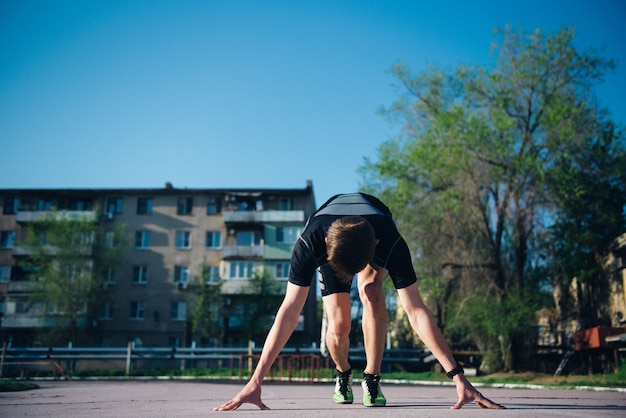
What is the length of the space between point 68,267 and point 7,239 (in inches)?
394

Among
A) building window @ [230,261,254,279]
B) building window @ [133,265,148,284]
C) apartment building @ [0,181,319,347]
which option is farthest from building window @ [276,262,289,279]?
building window @ [133,265,148,284]

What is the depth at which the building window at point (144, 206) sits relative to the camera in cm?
5509

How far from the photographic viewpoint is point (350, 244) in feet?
13.7

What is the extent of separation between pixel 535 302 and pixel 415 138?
30.1 feet

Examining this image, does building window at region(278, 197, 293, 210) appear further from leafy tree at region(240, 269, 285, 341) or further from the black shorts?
the black shorts

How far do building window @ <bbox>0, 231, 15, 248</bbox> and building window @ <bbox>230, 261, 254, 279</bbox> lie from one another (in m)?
20.5

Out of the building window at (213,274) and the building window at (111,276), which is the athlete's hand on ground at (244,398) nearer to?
the building window at (213,274)

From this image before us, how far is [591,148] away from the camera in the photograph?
2425cm

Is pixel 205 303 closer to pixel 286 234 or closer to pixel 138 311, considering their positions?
pixel 138 311

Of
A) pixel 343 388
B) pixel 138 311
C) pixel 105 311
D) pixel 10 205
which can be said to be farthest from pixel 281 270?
pixel 343 388

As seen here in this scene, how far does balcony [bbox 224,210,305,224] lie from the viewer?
170ft

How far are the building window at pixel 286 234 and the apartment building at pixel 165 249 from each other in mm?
86

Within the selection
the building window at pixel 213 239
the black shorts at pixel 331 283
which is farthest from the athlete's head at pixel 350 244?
the building window at pixel 213 239

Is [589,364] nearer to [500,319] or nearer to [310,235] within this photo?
[500,319]
